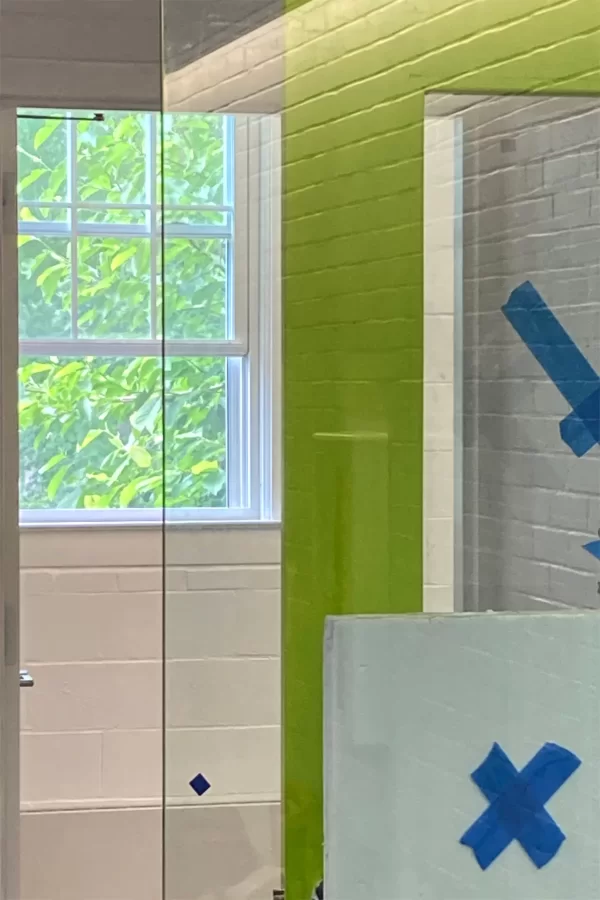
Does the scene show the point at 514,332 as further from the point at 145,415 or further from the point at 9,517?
the point at 145,415

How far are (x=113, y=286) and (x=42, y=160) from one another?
33 cm

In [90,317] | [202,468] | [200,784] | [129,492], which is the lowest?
[200,784]

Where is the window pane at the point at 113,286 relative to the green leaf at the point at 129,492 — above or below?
above

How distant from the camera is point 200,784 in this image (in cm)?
116

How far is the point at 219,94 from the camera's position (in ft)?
3.59

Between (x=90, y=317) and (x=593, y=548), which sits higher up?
(x=90, y=317)

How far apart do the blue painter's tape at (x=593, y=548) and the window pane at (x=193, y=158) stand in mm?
543

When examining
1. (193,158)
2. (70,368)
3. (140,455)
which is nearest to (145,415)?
(140,455)

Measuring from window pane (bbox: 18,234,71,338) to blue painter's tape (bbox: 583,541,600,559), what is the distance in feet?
5.29

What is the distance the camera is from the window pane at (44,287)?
2.32 meters

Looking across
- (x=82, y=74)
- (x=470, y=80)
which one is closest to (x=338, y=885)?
(x=470, y=80)

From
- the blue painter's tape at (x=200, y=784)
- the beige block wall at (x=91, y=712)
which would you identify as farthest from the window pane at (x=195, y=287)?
the beige block wall at (x=91, y=712)

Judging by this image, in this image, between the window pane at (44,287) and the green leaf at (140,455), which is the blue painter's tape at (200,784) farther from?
the window pane at (44,287)

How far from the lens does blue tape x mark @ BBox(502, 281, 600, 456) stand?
1.03m
